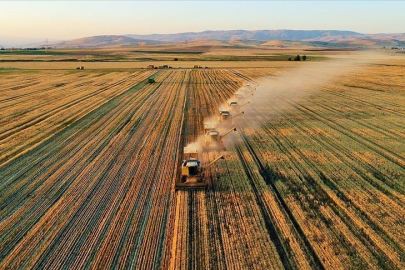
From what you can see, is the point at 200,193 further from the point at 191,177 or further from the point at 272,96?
the point at 272,96

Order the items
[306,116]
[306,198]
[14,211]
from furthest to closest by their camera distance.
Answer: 1. [306,116]
2. [306,198]
3. [14,211]

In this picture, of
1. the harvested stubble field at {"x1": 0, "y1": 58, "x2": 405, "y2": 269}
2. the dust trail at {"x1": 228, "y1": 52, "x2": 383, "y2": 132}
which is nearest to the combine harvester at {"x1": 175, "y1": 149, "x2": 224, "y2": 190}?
the harvested stubble field at {"x1": 0, "y1": 58, "x2": 405, "y2": 269}

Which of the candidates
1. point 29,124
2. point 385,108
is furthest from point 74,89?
point 385,108

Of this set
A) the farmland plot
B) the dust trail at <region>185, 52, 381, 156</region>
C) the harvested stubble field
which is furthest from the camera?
the dust trail at <region>185, 52, 381, 156</region>

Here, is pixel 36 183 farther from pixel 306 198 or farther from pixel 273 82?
pixel 273 82

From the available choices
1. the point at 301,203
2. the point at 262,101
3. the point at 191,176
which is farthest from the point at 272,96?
the point at 301,203

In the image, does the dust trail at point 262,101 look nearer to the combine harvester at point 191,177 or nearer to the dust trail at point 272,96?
the dust trail at point 272,96

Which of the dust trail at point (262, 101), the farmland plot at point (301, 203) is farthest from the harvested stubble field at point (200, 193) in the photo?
the dust trail at point (262, 101)

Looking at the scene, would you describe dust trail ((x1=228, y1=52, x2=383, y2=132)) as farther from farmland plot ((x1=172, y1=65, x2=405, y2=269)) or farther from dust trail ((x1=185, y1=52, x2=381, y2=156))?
farmland plot ((x1=172, y1=65, x2=405, y2=269))
